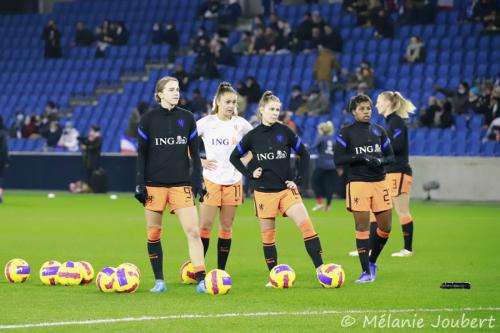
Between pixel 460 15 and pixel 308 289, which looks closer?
pixel 308 289

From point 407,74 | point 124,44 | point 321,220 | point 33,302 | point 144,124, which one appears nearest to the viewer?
point 33,302

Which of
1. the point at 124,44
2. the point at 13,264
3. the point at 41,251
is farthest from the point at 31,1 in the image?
the point at 13,264

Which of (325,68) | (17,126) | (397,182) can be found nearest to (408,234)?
(397,182)

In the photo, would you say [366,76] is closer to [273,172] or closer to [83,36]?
[83,36]

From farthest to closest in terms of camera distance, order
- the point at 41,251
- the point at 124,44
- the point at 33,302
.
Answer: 1. the point at 124,44
2. the point at 41,251
3. the point at 33,302

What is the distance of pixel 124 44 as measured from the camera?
4231cm

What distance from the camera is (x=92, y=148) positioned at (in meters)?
34.5

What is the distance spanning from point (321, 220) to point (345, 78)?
39.5 feet

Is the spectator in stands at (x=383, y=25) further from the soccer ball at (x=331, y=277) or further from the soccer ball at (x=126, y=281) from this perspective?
the soccer ball at (x=126, y=281)

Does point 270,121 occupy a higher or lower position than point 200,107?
higher

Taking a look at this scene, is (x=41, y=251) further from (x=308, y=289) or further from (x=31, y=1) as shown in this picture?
(x=31, y=1)

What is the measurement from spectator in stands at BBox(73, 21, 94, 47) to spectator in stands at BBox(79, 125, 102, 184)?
890cm

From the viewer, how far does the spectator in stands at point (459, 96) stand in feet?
103

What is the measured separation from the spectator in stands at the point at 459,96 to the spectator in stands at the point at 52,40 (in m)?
16.9
